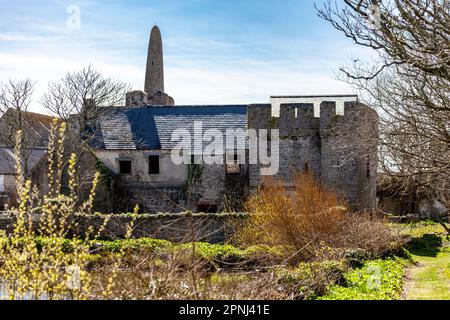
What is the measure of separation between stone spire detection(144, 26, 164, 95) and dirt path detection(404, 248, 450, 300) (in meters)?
26.0

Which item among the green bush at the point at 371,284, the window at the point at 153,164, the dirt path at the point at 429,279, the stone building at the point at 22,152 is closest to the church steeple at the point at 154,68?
the stone building at the point at 22,152

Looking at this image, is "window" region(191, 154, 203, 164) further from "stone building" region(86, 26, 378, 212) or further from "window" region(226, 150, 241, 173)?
"window" region(226, 150, 241, 173)

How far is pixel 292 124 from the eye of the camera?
27.5 meters

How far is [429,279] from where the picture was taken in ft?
48.8

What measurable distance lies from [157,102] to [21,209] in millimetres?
31745

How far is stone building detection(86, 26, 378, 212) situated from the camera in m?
27.1

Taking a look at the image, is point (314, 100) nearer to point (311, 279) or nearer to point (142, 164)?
point (142, 164)

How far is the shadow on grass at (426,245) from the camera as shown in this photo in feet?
72.3

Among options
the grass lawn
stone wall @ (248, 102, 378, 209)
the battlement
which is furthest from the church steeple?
the grass lawn

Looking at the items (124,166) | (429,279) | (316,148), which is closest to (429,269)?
(429,279)

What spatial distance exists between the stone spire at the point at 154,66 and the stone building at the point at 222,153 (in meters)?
10.9

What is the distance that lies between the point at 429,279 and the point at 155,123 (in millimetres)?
18502
